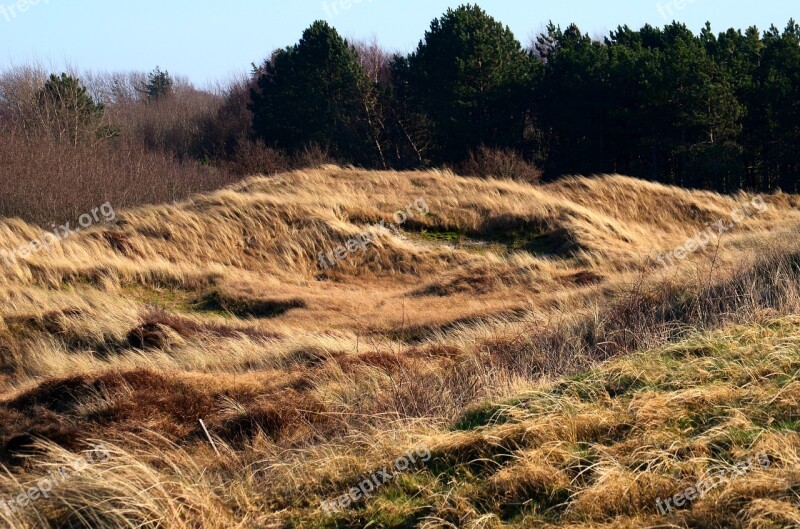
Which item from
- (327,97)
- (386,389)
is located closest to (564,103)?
(327,97)

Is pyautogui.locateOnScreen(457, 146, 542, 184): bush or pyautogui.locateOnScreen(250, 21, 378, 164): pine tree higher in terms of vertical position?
pyautogui.locateOnScreen(250, 21, 378, 164): pine tree

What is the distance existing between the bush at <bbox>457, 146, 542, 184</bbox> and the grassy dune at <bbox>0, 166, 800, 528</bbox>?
675 inches

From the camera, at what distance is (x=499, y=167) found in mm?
38531

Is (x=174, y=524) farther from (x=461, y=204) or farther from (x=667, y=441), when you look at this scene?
(x=461, y=204)

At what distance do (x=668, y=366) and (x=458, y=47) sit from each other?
127 feet

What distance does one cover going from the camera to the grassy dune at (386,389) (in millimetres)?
4852

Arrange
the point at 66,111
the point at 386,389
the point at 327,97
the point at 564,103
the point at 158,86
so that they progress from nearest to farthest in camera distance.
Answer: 1. the point at 386,389
2. the point at 564,103
3. the point at 327,97
4. the point at 66,111
5. the point at 158,86

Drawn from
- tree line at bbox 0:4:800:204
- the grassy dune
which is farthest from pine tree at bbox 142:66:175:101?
the grassy dune

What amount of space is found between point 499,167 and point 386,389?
31379 mm

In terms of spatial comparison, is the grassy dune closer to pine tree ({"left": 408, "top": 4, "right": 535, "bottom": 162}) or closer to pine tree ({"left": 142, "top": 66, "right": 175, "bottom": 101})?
pine tree ({"left": 408, "top": 4, "right": 535, "bottom": 162})

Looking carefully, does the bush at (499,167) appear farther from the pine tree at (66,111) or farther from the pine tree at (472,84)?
the pine tree at (66,111)

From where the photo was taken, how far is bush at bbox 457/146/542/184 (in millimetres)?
38362

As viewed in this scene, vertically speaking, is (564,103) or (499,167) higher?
(564,103)

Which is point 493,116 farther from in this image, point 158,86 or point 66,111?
point 158,86
